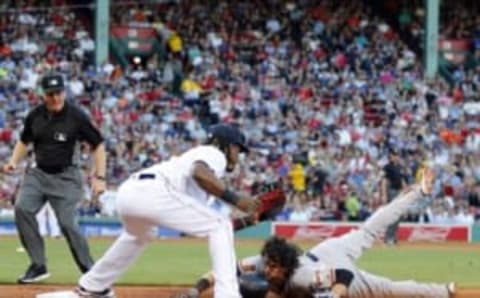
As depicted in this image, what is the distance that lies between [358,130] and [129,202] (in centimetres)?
2076

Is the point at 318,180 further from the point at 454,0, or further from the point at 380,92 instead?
the point at 454,0

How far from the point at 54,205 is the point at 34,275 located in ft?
2.15

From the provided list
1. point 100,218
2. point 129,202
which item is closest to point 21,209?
point 129,202

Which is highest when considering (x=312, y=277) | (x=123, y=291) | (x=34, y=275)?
(x=312, y=277)

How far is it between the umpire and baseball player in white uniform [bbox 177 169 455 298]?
1.85m

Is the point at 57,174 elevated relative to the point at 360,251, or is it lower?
elevated

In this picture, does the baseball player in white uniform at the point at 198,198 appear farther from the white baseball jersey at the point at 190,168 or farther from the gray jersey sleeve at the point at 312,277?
the gray jersey sleeve at the point at 312,277

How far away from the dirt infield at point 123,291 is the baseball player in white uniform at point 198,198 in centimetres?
184

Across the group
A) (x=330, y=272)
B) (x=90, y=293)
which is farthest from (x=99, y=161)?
(x=330, y=272)

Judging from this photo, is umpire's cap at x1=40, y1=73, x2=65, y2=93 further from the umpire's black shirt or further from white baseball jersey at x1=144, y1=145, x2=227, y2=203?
white baseball jersey at x1=144, y1=145, x2=227, y2=203

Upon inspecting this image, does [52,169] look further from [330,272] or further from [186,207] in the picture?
[330,272]

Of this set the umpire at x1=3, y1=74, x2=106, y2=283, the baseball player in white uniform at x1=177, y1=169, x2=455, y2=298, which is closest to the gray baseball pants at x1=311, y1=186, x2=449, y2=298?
the baseball player in white uniform at x1=177, y1=169, x2=455, y2=298

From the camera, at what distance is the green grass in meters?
14.4

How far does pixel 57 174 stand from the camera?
1299cm
